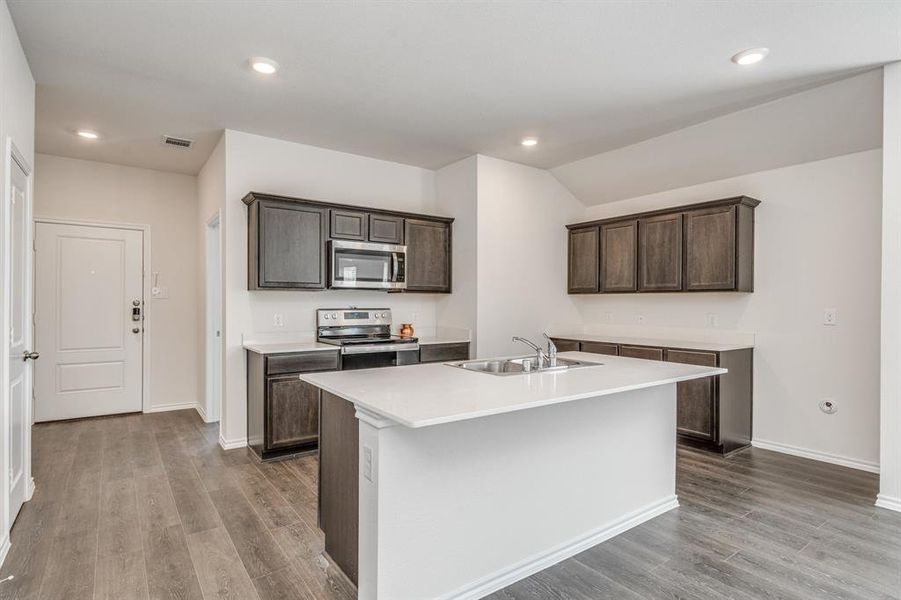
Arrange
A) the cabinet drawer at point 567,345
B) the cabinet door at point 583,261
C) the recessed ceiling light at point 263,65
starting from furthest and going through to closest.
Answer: the cabinet door at point 583,261
the cabinet drawer at point 567,345
the recessed ceiling light at point 263,65

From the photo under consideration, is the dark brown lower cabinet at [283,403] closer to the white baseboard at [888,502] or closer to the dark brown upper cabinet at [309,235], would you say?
the dark brown upper cabinet at [309,235]

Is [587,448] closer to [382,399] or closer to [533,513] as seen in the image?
[533,513]

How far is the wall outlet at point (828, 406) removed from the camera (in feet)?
12.6

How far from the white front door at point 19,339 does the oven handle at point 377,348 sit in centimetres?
202

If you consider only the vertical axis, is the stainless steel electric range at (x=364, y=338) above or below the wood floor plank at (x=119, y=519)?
above

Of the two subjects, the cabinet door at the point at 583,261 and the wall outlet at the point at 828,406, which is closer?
the wall outlet at the point at 828,406

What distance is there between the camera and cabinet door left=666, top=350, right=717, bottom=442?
3980 millimetres

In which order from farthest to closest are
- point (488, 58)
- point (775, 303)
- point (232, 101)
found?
point (775, 303) < point (232, 101) < point (488, 58)

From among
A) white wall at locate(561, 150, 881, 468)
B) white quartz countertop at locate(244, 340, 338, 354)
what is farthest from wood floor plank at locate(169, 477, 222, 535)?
white wall at locate(561, 150, 881, 468)

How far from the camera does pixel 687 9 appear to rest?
7.85ft

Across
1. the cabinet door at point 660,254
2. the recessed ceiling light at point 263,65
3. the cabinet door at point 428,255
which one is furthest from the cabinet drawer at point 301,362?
the cabinet door at point 660,254

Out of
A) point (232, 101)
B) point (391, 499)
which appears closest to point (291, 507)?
point (391, 499)

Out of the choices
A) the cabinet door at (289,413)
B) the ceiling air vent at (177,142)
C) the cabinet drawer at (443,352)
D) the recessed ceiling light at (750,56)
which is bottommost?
the cabinet door at (289,413)

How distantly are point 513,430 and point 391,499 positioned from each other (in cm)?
67
